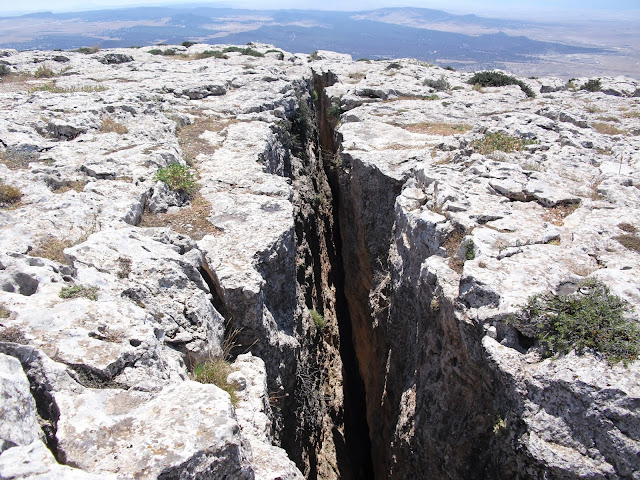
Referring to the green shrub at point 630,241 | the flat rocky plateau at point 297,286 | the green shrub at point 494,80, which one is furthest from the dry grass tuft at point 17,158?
the green shrub at point 494,80

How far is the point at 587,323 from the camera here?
231 inches

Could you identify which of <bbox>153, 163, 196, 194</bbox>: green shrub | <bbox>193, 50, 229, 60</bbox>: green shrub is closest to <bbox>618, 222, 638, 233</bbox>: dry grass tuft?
<bbox>153, 163, 196, 194</bbox>: green shrub

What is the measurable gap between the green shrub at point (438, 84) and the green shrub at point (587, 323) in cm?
1986

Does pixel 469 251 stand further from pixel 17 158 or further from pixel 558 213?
pixel 17 158

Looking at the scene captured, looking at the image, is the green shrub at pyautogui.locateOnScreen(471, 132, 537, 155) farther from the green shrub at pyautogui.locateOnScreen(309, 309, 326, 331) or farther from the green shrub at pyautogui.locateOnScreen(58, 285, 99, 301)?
the green shrub at pyautogui.locateOnScreen(58, 285, 99, 301)

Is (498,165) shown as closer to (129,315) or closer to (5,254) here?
(129,315)

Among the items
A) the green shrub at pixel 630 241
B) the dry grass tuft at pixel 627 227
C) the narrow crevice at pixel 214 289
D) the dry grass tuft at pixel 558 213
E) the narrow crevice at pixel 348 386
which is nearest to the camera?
the green shrub at pixel 630 241

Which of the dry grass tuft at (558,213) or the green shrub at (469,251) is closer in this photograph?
the green shrub at (469,251)

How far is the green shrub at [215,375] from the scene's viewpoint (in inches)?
247

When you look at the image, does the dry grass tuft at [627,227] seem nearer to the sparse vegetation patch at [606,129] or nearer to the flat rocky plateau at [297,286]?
the flat rocky plateau at [297,286]

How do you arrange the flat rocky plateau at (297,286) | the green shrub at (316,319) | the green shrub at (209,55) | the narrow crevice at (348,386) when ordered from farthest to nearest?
1. the green shrub at (209,55)
2. the narrow crevice at (348,386)
3. the green shrub at (316,319)
4. the flat rocky plateau at (297,286)

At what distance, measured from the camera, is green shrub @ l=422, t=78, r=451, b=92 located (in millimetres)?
23844

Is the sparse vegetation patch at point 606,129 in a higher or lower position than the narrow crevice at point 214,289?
higher

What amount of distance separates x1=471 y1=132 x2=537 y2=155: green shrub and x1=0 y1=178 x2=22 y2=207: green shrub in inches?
473
